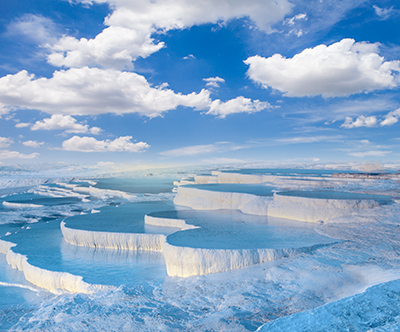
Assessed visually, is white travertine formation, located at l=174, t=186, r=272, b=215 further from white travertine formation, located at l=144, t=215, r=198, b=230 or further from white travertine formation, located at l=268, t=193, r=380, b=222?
white travertine formation, located at l=144, t=215, r=198, b=230

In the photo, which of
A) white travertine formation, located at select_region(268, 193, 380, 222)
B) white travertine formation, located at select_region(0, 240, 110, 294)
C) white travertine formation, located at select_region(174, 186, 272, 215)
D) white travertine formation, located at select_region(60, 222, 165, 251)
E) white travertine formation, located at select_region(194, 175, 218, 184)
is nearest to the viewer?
white travertine formation, located at select_region(0, 240, 110, 294)

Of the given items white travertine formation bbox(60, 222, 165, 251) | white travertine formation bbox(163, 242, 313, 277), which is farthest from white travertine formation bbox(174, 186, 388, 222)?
white travertine formation bbox(60, 222, 165, 251)

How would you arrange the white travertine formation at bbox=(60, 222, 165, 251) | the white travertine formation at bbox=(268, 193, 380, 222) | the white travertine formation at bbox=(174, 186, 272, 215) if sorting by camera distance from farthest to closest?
the white travertine formation at bbox=(174, 186, 272, 215) → the white travertine formation at bbox=(268, 193, 380, 222) → the white travertine formation at bbox=(60, 222, 165, 251)

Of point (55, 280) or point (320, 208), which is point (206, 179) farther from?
point (55, 280)

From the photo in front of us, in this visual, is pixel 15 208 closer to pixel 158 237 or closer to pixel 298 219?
pixel 158 237

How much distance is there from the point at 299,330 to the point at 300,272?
2.36 metres

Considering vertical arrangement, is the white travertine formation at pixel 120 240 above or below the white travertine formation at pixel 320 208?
below

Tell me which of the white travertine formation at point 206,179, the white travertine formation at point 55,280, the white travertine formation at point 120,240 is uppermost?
the white travertine formation at point 206,179

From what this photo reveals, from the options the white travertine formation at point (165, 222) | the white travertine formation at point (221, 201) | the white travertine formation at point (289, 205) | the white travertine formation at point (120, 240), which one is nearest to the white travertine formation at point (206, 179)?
the white travertine formation at point (221, 201)

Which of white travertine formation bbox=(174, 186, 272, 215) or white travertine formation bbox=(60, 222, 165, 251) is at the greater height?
white travertine formation bbox=(174, 186, 272, 215)

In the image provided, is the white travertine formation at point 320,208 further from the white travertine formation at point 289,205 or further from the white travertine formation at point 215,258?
the white travertine formation at point 215,258

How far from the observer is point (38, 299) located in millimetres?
6492

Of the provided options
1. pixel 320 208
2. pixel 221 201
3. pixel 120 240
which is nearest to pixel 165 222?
pixel 120 240

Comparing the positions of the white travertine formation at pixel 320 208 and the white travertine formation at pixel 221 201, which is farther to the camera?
the white travertine formation at pixel 221 201
